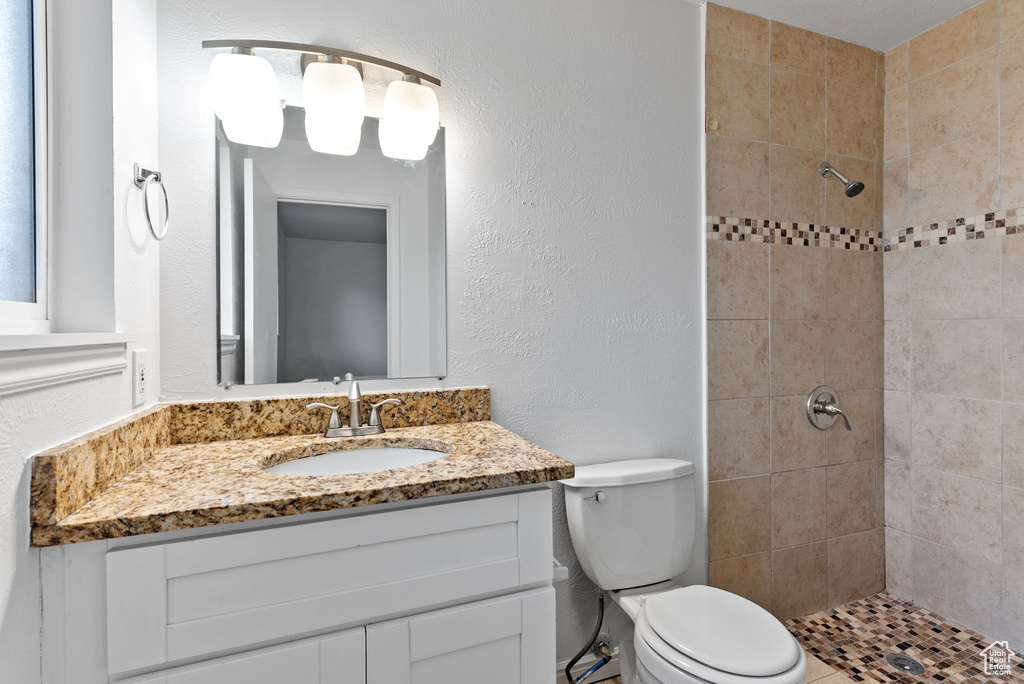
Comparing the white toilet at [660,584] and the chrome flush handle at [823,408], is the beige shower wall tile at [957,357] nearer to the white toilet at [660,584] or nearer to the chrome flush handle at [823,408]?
the chrome flush handle at [823,408]

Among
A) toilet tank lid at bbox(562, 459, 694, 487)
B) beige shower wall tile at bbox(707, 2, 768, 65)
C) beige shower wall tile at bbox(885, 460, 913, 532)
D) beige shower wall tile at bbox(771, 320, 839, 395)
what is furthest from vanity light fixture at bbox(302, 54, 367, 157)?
beige shower wall tile at bbox(885, 460, 913, 532)

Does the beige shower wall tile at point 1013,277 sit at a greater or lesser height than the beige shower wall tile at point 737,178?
lesser

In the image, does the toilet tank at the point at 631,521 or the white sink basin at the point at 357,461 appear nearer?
the white sink basin at the point at 357,461

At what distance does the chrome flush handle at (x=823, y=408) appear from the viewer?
6.73 ft

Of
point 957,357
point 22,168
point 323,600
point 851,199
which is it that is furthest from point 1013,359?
point 22,168

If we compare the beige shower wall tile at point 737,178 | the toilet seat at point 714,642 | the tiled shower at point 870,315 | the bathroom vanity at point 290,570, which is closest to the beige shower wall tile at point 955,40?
the tiled shower at point 870,315

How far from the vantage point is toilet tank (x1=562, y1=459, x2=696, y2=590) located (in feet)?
5.08

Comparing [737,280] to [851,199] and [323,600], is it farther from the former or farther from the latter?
[323,600]

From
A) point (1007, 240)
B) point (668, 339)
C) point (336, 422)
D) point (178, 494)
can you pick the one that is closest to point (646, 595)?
point (668, 339)

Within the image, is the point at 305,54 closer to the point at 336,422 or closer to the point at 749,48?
the point at 336,422

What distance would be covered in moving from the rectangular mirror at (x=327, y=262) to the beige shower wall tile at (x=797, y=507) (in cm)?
139

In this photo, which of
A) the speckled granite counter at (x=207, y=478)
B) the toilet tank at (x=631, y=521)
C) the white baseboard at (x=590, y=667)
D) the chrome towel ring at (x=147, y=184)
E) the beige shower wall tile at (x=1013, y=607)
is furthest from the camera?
the beige shower wall tile at (x=1013, y=607)

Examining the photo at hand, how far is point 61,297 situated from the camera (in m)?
0.97

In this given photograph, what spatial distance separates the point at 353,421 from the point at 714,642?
1040 millimetres
